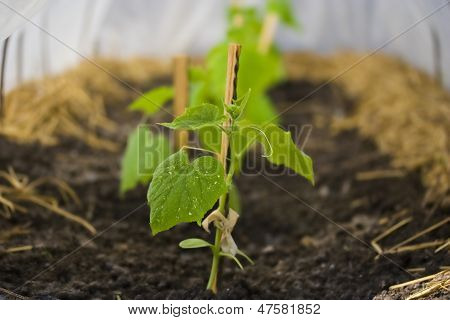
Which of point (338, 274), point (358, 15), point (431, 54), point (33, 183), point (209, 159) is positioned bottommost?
point (338, 274)

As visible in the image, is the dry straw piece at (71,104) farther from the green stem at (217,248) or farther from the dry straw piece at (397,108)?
the green stem at (217,248)

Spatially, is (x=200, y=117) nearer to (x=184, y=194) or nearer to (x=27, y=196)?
(x=184, y=194)

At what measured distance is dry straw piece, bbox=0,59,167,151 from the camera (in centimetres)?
213

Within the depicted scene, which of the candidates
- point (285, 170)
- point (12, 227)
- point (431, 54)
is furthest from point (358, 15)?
point (12, 227)

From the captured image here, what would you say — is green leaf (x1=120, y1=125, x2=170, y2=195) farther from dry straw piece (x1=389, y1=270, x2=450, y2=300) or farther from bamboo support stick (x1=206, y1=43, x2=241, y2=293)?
dry straw piece (x1=389, y1=270, x2=450, y2=300)

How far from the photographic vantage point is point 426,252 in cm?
136

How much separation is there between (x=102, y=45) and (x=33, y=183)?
1251mm

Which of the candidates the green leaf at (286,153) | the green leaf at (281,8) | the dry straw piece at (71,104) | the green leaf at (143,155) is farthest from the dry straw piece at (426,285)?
the green leaf at (281,8)

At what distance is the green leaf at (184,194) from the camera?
3.53 feet

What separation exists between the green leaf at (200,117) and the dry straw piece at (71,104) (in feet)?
3.68

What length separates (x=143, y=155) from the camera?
1.60 metres

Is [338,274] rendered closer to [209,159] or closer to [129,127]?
[209,159]

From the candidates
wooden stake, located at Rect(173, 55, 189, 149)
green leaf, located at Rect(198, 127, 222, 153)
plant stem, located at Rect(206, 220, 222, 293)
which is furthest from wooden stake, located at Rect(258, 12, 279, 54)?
plant stem, located at Rect(206, 220, 222, 293)

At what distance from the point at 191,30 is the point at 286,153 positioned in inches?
74.9
